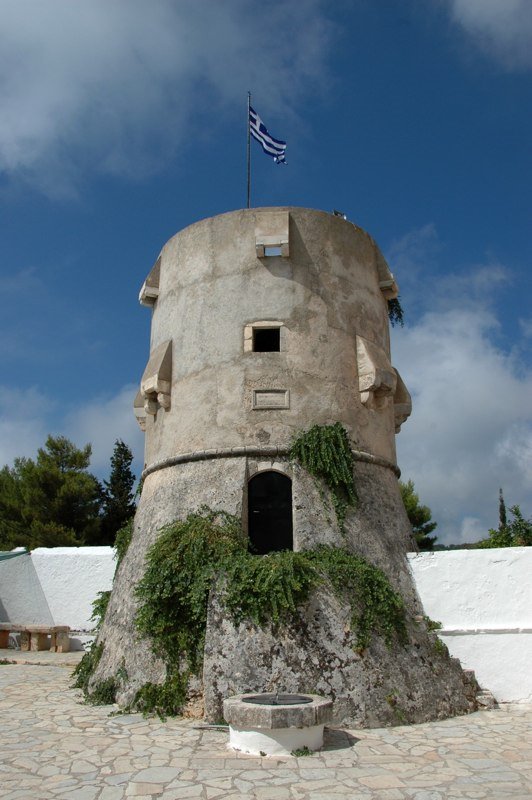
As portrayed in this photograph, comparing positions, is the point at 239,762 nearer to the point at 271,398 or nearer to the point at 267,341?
the point at 271,398

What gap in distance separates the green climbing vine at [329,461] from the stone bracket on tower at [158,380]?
9.41 feet

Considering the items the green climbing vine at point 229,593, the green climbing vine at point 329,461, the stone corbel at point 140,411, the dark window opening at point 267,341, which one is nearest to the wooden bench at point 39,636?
the stone corbel at point 140,411

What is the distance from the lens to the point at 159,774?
7.06m

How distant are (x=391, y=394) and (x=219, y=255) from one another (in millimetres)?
4287

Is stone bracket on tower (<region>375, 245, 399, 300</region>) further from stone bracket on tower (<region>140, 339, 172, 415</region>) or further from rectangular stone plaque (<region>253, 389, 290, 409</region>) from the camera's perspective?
stone bracket on tower (<region>140, 339, 172, 415</region>)

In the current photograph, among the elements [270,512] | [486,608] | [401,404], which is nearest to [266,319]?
[270,512]

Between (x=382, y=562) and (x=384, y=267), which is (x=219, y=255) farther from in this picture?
(x=382, y=562)

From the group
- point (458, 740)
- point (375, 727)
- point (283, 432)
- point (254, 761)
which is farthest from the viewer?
point (283, 432)

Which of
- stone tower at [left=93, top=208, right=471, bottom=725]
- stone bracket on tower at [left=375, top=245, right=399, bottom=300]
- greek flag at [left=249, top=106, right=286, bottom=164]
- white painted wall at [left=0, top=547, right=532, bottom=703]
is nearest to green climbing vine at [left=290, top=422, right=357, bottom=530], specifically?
stone tower at [left=93, top=208, right=471, bottom=725]

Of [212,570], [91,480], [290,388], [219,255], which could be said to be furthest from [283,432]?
[91,480]

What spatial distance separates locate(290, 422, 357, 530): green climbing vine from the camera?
11.5 meters

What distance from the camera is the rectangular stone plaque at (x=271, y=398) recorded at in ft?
39.3

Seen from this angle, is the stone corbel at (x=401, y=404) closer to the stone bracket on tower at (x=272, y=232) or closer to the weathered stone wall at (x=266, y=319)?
the weathered stone wall at (x=266, y=319)

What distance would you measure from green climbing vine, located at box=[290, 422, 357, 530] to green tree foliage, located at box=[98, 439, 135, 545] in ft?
56.9
